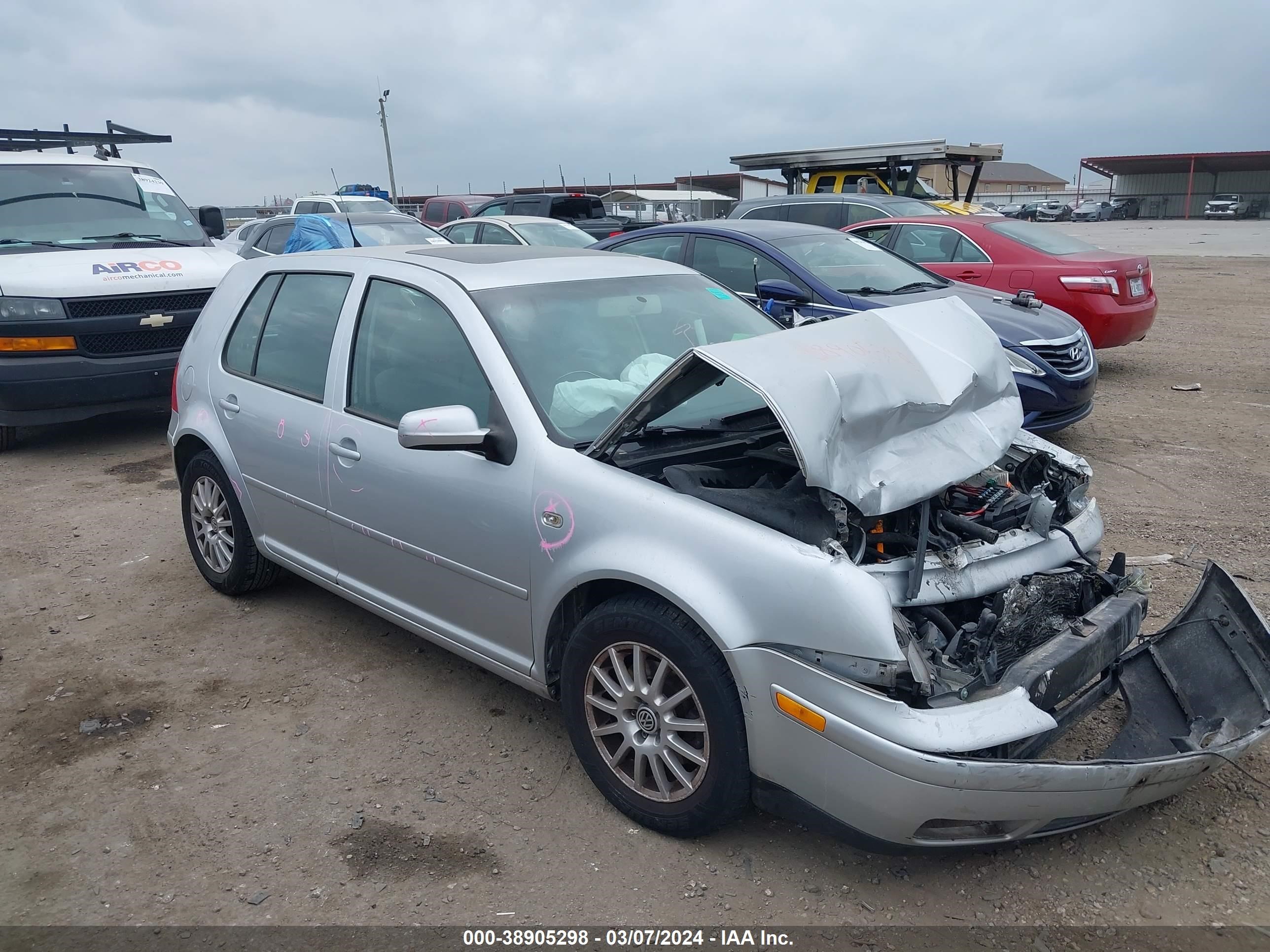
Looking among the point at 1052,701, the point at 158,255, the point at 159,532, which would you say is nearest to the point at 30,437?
the point at 158,255

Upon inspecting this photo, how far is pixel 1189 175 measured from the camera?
52.9 m

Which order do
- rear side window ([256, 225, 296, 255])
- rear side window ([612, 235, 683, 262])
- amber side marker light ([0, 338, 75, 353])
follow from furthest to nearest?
rear side window ([256, 225, 296, 255]) < rear side window ([612, 235, 683, 262]) < amber side marker light ([0, 338, 75, 353])

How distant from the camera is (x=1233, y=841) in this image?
2.81 m

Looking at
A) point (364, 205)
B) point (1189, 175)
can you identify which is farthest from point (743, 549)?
point (1189, 175)

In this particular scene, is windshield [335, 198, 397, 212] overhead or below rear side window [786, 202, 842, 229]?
overhead

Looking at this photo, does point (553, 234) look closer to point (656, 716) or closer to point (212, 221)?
point (212, 221)

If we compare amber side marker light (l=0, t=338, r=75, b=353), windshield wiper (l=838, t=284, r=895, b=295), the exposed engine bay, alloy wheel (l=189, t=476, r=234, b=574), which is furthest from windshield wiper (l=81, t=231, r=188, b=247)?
the exposed engine bay

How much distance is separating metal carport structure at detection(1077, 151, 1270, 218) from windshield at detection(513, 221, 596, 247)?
48459 millimetres

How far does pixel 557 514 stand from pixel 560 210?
1610 cm

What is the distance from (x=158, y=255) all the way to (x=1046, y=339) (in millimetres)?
6892

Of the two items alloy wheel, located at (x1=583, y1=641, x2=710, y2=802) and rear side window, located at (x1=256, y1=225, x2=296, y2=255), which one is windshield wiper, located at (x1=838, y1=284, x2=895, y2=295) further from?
rear side window, located at (x1=256, y1=225, x2=296, y2=255)

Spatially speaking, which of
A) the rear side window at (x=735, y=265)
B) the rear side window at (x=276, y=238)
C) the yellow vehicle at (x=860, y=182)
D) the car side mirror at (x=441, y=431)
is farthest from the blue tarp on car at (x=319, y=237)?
the yellow vehicle at (x=860, y=182)

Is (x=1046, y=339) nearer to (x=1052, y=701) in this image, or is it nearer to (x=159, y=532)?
(x=1052, y=701)

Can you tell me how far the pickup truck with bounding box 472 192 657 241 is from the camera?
17.4 meters
